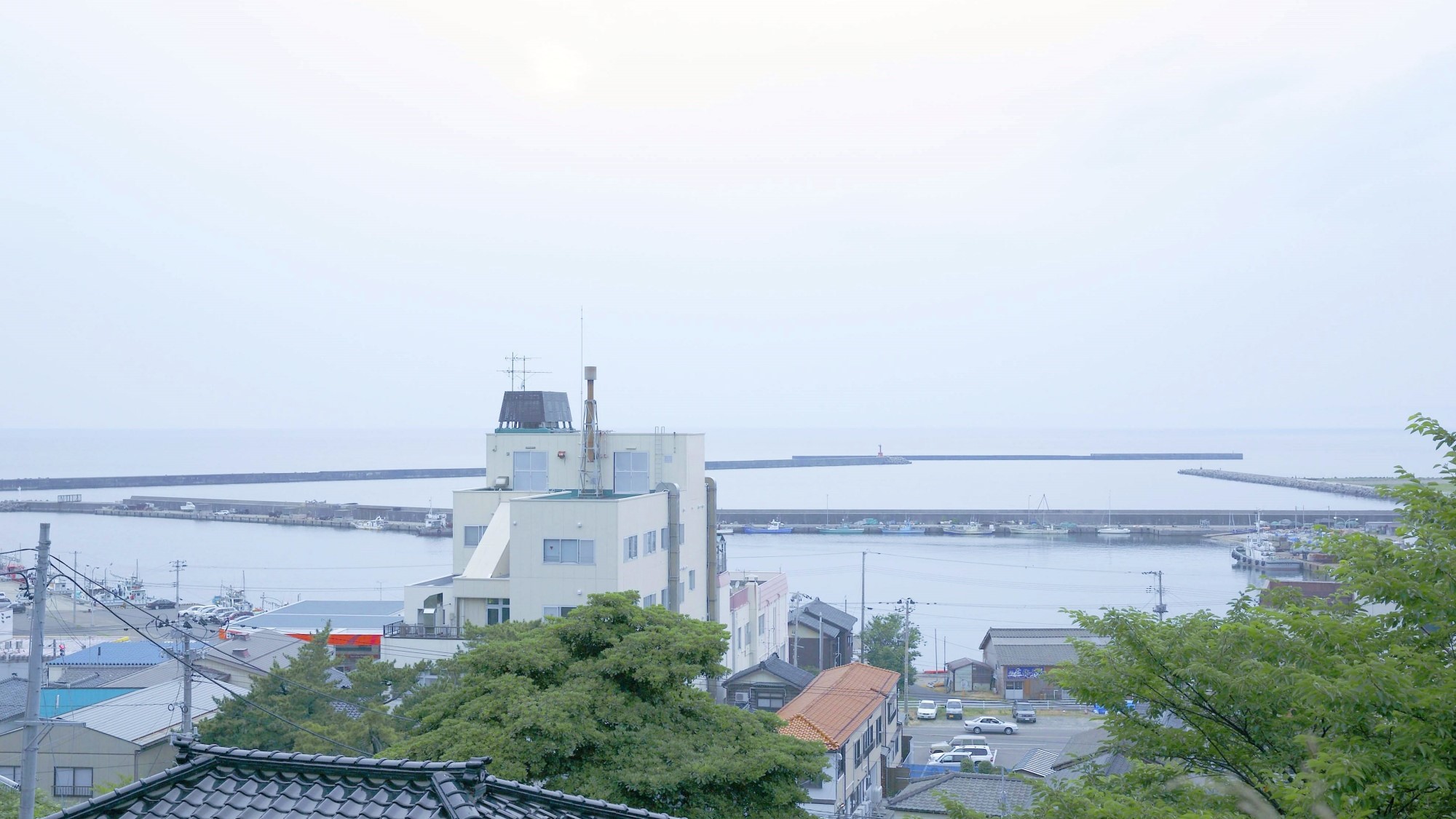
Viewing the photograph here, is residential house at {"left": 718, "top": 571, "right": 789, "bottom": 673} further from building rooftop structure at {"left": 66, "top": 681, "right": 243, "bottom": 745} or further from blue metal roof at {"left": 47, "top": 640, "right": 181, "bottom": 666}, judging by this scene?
blue metal roof at {"left": 47, "top": 640, "right": 181, "bottom": 666}

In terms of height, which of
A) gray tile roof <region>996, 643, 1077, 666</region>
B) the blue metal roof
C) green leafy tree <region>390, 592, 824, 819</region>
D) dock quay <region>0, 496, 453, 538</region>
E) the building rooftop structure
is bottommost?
gray tile roof <region>996, 643, 1077, 666</region>

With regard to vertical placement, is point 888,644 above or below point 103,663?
below

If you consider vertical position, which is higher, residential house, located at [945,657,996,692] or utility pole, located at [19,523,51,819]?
utility pole, located at [19,523,51,819]

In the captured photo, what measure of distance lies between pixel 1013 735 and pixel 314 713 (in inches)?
537

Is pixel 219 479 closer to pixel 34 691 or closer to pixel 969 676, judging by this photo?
pixel 969 676

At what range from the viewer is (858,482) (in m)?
102

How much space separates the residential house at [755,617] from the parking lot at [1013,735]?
3.80 m

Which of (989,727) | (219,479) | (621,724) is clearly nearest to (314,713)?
(621,724)

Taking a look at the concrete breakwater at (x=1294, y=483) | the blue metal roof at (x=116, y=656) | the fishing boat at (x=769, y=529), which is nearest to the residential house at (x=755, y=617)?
the blue metal roof at (x=116, y=656)

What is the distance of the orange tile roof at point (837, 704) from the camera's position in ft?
43.1

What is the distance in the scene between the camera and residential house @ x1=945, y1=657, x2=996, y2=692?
25.1m

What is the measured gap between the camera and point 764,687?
1711 cm

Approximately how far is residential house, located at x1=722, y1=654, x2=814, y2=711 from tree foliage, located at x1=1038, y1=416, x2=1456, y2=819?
1115 centimetres

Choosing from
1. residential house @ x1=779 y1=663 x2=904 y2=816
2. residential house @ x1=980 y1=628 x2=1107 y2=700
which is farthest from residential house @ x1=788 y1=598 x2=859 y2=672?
residential house @ x1=779 y1=663 x2=904 y2=816
